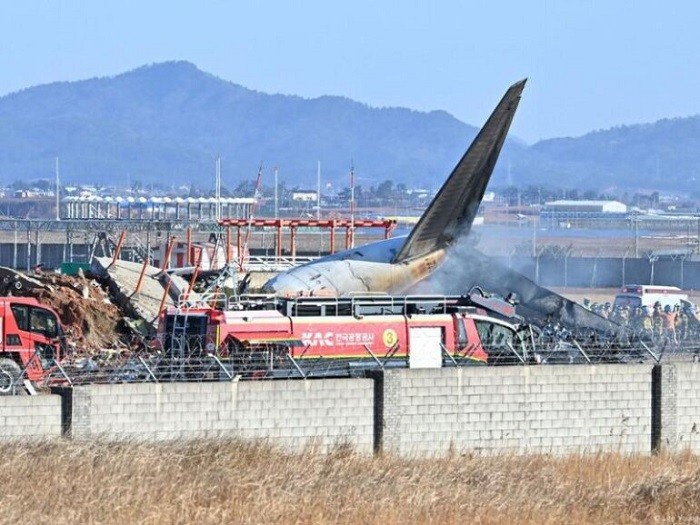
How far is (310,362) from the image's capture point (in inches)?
1496

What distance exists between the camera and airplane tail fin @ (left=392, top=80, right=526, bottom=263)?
5622cm

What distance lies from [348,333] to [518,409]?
546 centimetres

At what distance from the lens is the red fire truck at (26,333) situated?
39625mm

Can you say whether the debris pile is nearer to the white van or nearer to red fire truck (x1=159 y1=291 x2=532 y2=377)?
red fire truck (x1=159 y1=291 x2=532 y2=377)

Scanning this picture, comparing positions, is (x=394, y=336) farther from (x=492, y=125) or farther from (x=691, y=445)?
(x=492, y=125)

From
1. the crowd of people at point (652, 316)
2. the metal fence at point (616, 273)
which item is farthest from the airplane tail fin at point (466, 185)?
the metal fence at point (616, 273)

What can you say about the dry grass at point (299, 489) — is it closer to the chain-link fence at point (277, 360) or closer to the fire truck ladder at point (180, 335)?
the chain-link fence at point (277, 360)

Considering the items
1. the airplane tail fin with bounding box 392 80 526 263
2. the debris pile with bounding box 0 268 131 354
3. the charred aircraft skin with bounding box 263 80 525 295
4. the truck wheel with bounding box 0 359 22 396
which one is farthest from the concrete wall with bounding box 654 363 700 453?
the airplane tail fin with bounding box 392 80 526 263

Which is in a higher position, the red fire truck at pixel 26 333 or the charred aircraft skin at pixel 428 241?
the charred aircraft skin at pixel 428 241

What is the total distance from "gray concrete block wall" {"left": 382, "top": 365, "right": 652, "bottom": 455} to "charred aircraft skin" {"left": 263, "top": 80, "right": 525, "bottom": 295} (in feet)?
48.9

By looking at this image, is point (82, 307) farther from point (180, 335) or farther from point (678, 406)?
point (678, 406)

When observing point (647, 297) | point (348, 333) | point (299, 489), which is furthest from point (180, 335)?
point (647, 297)

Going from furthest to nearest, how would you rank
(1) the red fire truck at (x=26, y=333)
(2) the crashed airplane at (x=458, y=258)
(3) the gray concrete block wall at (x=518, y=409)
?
1. (2) the crashed airplane at (x=458, y=258)
2. (1) the red fire truck at (x=26, y=333)
3. (3) the gray concrete block wall at (x=518, y=409)

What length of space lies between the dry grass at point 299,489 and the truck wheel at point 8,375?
4086mm
